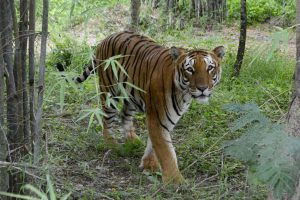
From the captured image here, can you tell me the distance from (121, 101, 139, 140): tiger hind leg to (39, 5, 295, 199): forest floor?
112 mm

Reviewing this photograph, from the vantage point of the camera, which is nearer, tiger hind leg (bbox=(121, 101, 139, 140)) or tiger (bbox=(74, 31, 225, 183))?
tiger (bbox=(74, 31, 225, 183))

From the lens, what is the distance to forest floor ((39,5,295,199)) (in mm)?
3527

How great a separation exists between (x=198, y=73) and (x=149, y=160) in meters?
0.79

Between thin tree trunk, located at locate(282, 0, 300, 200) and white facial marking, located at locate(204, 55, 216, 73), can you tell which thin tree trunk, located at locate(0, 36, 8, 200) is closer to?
thin tree trunk, located at locate(282, 0, 300, 200)

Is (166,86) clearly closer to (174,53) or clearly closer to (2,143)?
(174,53)

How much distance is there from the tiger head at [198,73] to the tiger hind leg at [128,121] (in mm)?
954

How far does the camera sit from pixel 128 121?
16.1 ft

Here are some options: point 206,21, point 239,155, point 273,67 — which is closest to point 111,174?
point 239,155

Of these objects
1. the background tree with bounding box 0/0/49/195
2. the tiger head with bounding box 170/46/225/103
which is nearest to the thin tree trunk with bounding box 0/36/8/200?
the background tree with bounding box 0/0/49/195

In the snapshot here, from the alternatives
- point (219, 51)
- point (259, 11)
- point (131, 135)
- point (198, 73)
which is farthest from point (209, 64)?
point (259, 11)

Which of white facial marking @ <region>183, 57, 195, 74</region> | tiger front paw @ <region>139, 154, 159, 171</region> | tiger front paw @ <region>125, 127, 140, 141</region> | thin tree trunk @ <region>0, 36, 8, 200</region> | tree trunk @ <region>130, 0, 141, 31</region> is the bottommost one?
tiger front paw @ <region>139, 154, 159, 171</region>

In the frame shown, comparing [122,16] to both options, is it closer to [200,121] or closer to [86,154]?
[200,121]

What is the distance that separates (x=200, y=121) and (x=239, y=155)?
2.73 metres

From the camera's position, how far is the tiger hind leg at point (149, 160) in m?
4.25
